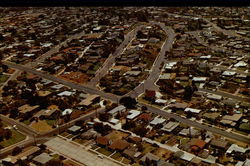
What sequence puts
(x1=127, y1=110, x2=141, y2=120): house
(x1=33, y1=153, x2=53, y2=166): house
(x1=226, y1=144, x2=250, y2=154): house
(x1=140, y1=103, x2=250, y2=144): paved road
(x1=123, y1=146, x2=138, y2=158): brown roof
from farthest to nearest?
(x1=127, y1=110, x2=141, y2=120): house → (x1=140, y1=103, x2=250, y2=144): paved road → (x1=123, y1=146, x2=138, y2=158): brown roof → (x1=226, y1=144, x2=250, y2=154): house → (x1=33, y1=153, x2=53, y2=166): house

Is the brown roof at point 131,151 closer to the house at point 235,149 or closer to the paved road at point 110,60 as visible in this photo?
the house at point 235,149

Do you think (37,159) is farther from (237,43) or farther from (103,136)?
(237,43)

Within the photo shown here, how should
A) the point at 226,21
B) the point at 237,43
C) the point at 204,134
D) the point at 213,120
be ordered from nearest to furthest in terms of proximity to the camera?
the point at 204,134 < the point at 213,120 < the point at 237,43 < the point at 226,21

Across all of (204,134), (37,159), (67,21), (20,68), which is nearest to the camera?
(37,159)

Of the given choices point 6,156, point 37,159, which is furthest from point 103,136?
point 6,156

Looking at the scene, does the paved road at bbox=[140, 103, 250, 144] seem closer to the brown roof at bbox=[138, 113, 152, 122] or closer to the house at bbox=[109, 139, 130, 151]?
the brown roof at bbox=[138, 113, 152, 122]

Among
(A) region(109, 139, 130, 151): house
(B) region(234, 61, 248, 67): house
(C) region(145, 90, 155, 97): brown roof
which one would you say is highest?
(B) region(234, 61, 248, 67): house

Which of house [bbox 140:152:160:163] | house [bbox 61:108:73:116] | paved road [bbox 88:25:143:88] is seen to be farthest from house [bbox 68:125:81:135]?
paved road [bbox 88:25:143:88]
